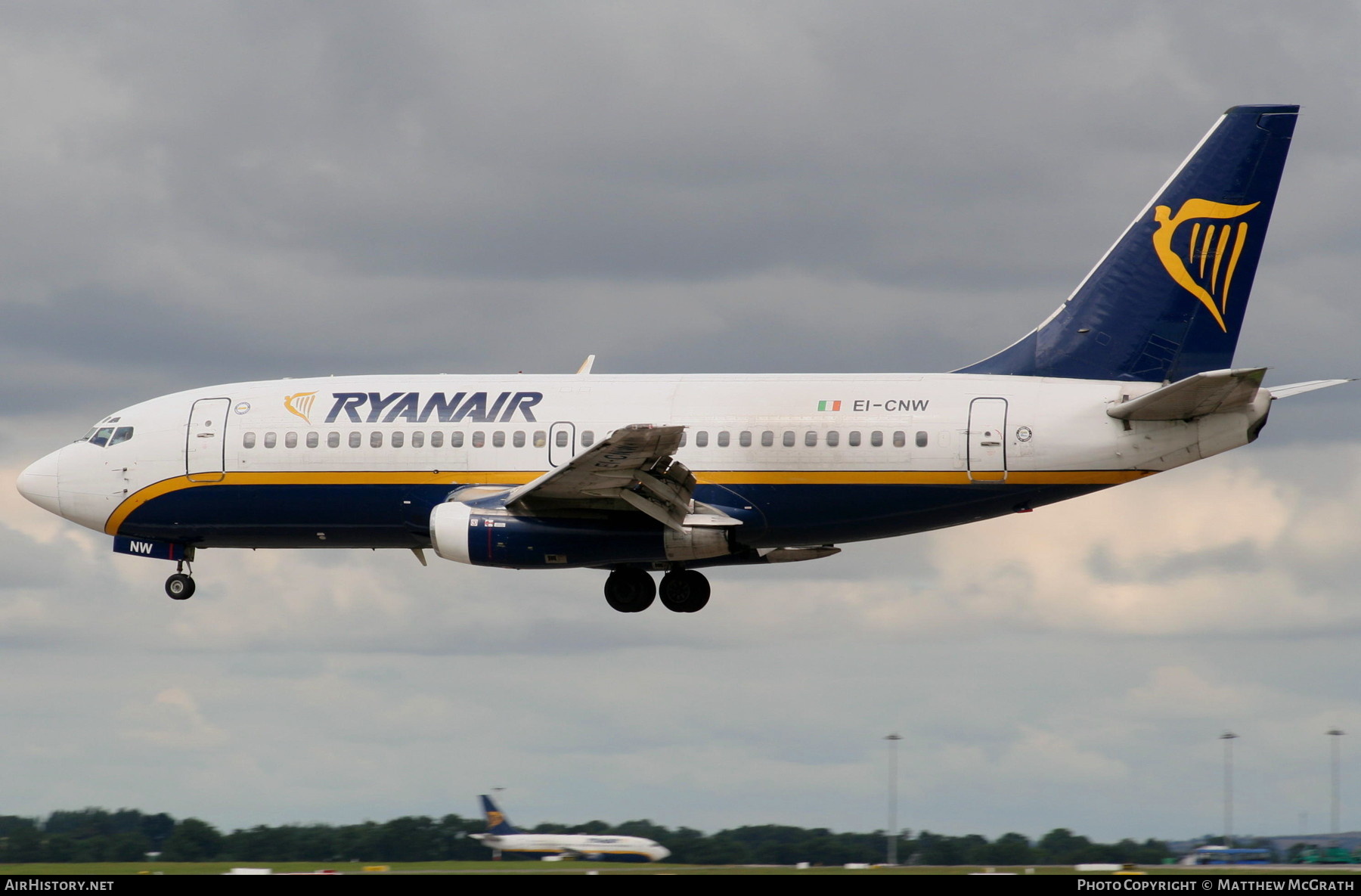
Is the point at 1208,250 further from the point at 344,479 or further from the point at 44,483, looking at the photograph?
the point at 44,483

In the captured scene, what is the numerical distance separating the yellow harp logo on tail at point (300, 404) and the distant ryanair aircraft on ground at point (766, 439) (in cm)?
5

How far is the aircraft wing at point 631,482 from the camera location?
39812 mm

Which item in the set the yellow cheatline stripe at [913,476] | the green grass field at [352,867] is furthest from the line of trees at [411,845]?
the yellow cheatline stripe at [913,476]

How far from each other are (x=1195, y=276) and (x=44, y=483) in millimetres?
29882

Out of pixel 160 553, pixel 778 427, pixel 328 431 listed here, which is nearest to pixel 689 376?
pixel 778 427

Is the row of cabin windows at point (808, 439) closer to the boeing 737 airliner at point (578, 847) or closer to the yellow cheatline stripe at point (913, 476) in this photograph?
the yellow cheatline stripe at point (913, 476)

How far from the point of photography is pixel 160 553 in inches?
1887

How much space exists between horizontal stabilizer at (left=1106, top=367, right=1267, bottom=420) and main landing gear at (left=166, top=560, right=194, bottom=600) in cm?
2409

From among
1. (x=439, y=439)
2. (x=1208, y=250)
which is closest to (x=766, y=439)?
(x=439, y=439)

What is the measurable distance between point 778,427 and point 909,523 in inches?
149

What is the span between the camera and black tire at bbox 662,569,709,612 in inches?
1822

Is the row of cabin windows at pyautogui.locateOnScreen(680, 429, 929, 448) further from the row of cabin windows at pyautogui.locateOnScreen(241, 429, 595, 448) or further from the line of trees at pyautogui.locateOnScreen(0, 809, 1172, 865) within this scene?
the line of trees at pyautogui.locateOnScreen(0, 809, 1172, 865)

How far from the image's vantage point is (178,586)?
158ft
